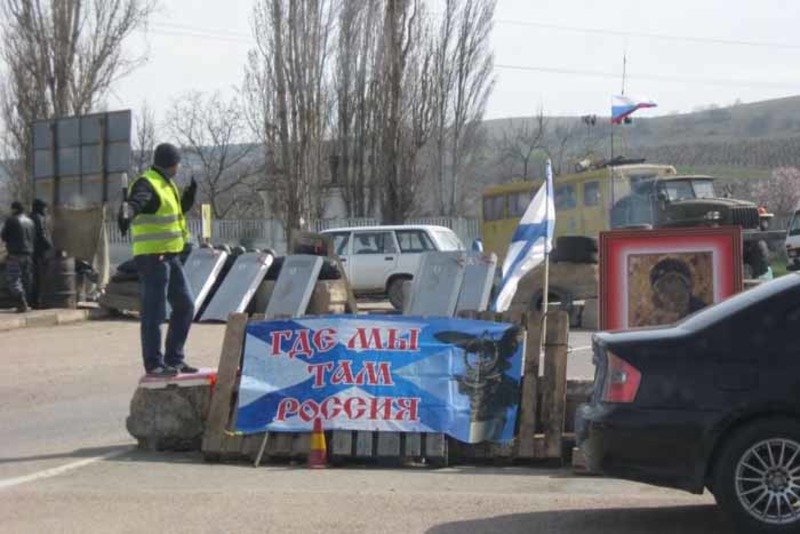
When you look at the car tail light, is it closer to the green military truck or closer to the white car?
the white car

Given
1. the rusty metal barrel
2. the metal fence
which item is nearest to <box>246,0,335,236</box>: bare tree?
the metal fence

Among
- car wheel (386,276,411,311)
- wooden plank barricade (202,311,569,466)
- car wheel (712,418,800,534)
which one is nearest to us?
car wheel (712,418,800,534)

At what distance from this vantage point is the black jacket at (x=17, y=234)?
21656 millimetres

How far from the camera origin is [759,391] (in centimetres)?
674

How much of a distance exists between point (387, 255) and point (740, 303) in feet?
59.7

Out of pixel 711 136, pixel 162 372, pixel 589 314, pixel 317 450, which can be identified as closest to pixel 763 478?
pixel 317 450

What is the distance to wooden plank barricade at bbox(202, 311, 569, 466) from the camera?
952 centimetres

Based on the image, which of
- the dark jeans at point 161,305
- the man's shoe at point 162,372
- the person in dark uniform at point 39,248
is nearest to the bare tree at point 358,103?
the person in dark uniform at point 39,248

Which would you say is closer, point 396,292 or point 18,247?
point 18,247

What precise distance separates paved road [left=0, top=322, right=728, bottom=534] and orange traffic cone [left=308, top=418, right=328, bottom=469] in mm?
145

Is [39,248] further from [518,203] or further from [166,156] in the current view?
[166,156]

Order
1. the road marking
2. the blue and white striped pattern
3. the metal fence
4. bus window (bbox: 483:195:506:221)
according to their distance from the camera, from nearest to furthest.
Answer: the road marking < the blue and white striped pattern < bus window (bbox: 483:195:506:221) < the metal fence

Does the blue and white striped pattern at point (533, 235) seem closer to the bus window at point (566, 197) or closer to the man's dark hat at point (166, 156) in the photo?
the man's dark hat at point (166, 156)

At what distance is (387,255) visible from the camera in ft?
82.7
